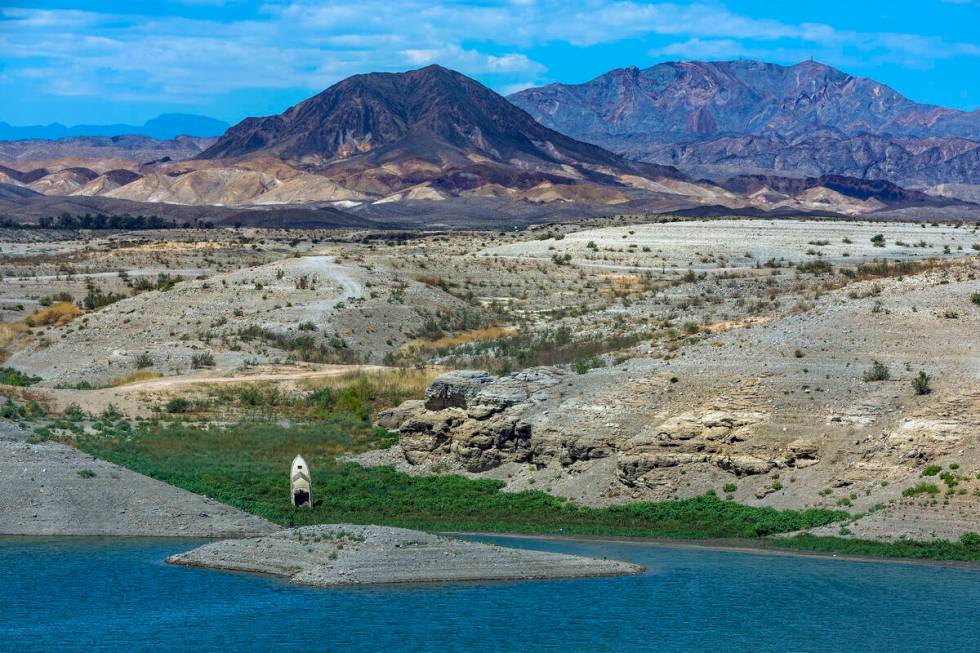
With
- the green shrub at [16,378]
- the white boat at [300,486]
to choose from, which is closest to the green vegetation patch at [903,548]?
the white boat at [300,486]

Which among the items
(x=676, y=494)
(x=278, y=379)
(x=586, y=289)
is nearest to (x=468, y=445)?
(x=676, y=494)

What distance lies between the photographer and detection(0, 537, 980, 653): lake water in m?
22.2

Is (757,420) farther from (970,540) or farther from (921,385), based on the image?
(970,540)

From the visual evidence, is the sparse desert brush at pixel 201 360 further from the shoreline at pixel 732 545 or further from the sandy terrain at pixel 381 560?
the sandy terrain at pixel 381 560

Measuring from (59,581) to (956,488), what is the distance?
17455 mm

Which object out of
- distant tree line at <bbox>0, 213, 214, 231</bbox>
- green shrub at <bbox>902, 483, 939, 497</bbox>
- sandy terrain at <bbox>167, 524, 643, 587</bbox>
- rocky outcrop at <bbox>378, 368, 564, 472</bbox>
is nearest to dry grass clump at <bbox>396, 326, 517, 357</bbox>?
rocky outcrop at <bbox>378, 368, 564, 472</bbox>

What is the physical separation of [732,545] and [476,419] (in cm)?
890

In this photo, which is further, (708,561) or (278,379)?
(278,379)

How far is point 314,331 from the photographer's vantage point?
2416 inches

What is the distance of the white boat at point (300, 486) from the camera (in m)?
32.8

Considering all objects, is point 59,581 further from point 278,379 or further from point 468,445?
point 278,379

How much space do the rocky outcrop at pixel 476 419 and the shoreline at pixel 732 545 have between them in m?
4.56

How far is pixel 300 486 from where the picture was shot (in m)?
32.9

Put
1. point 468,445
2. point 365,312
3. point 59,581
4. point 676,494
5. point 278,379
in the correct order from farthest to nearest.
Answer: point 365,312, point 278,379, point 468,445, point 676,494, point 59,581
